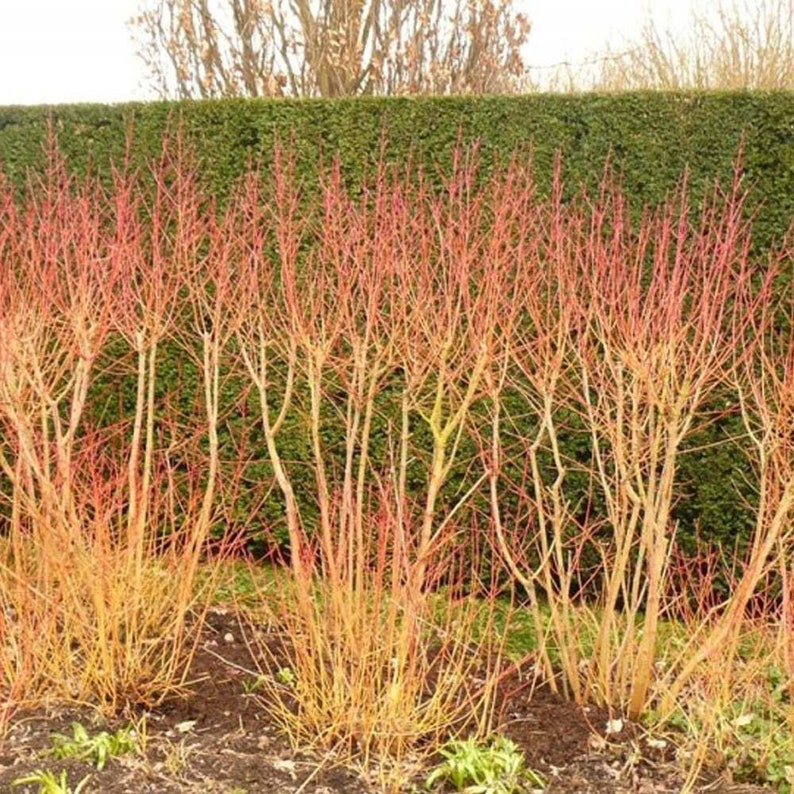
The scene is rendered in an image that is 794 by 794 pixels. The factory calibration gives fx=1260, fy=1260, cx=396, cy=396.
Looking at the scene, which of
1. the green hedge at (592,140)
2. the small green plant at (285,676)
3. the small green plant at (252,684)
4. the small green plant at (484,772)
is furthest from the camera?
the green hedge at (592,140)

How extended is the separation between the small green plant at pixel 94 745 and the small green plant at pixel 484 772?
1.16 metres

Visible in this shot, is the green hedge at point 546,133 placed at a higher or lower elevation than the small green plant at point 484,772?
higher

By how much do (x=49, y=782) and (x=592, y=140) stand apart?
4.60 metres

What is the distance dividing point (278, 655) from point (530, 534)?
1875mm

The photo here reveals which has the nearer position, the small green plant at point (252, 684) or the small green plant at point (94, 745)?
the small green plant at point (94, 745)

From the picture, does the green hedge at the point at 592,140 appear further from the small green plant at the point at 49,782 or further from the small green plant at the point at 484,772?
the small green plant at the point at 49,782

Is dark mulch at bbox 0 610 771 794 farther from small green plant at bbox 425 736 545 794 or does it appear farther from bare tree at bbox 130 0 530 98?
bare tree at bbox 130 0 530 98

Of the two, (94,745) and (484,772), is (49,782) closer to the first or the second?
(94,745)

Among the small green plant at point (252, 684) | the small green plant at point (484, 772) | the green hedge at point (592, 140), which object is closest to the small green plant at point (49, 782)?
the small green plant at point (252, 684)

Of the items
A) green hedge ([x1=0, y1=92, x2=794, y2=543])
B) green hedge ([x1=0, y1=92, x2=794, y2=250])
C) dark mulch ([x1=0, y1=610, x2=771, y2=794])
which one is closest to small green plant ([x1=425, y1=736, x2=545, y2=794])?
dark mulch ([x1=0, y1=610, x2=771, y2=794])

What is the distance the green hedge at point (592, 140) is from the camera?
22.8 ft

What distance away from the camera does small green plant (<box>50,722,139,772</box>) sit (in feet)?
15.2

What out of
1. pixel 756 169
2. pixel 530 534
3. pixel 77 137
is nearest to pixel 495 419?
pixel 530 534

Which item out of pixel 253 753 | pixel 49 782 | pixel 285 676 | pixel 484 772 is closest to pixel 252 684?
pixel 285 676
